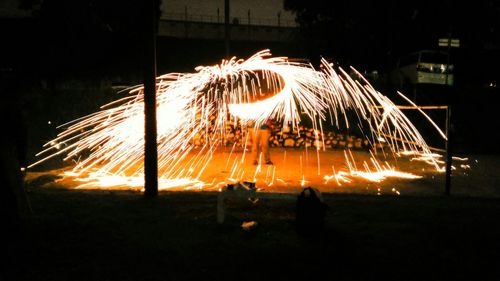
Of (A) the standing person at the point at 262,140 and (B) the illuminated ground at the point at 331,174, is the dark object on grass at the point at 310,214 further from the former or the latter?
(A) the standing person at the point at 262,140

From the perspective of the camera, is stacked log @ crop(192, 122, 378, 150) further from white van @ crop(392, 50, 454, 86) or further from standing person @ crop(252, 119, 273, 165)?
white van @ crop(392, 50, 454, 86)

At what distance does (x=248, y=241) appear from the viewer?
6125 millimetres

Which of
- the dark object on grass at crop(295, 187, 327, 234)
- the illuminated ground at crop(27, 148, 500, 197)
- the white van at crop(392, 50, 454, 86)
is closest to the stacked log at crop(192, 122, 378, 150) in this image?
the illuminated ground at crop(27, 148, 500, 197)

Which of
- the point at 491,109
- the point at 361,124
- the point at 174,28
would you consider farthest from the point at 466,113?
the point at 174,28

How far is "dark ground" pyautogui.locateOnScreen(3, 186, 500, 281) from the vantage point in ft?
16.7

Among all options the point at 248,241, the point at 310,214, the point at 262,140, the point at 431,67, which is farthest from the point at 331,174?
the point at 431,67

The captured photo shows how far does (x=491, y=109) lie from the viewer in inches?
798

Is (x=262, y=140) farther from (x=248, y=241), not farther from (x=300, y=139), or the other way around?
(x=248, y=241)

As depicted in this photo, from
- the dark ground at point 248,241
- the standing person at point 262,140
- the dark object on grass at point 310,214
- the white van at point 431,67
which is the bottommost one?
the dark ground at point 248,241

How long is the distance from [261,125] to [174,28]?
34.7 metres

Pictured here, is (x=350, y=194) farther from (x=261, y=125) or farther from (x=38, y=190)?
(x=38, y=190)

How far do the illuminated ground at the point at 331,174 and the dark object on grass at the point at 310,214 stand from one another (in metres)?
2.94

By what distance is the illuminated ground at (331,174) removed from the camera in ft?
32.4

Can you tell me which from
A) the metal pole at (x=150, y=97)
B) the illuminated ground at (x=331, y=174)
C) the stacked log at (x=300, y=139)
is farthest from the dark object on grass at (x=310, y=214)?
the stacked log at (x=300, y=139)
